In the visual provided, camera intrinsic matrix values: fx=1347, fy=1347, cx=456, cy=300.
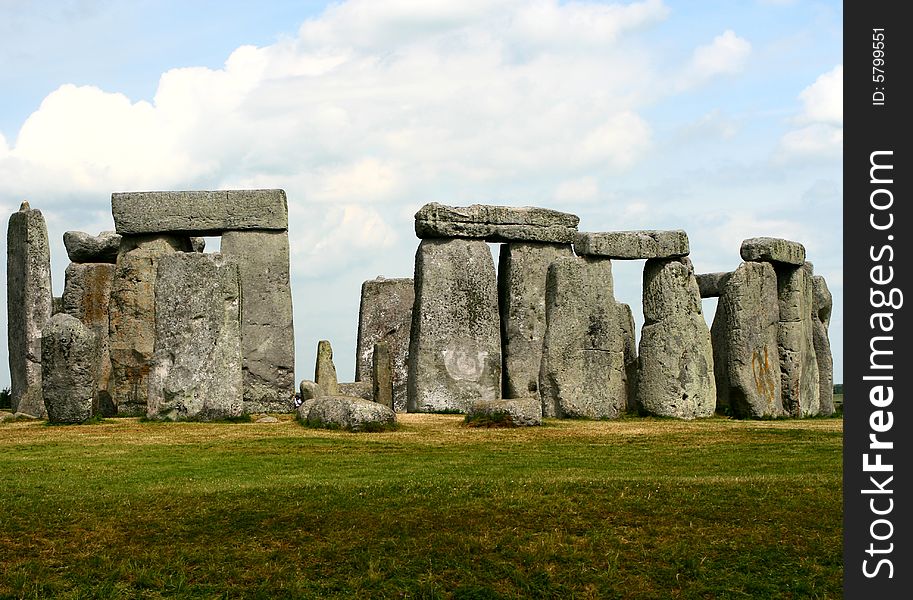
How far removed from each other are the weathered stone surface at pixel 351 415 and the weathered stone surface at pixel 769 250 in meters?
9.25

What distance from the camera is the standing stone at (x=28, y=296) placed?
2692 cm

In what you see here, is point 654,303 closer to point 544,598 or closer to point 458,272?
point 458,272

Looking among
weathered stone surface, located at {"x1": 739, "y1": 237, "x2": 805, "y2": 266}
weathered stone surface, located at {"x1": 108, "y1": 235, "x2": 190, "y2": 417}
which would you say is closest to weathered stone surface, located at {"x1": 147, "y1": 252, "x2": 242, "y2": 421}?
weathered stone surface, located at {"x1": 108, "y1": 235, "x2": 190, "y2": 417}

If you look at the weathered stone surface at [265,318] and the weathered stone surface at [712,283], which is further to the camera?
the weathered stone surface at [712,283]

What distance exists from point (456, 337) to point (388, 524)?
13.7m

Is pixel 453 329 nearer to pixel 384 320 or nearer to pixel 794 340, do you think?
pixel 384 320

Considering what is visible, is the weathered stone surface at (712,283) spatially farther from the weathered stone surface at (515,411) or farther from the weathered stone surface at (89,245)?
the weathered stone surface at (89,245)

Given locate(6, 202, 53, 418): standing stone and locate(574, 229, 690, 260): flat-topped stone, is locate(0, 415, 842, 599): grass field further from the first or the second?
locate(6, 202, 53, 418): standing stone

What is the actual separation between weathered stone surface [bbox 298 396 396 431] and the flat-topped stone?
596 centimetres

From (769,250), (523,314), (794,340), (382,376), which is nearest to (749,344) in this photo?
(794,340)

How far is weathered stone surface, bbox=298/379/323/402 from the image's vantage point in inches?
1079

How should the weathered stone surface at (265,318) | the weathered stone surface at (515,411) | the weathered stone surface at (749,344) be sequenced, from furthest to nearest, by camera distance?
1. the weathered stone surface at (265,318)
2. the weathered stone surface at (749,344)
3. the weathered stone surface at (515,411)

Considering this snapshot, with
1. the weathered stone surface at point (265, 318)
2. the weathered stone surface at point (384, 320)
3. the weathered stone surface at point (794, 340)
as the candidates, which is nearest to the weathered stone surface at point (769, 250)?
the weathered stone surface at point (794, 340)
